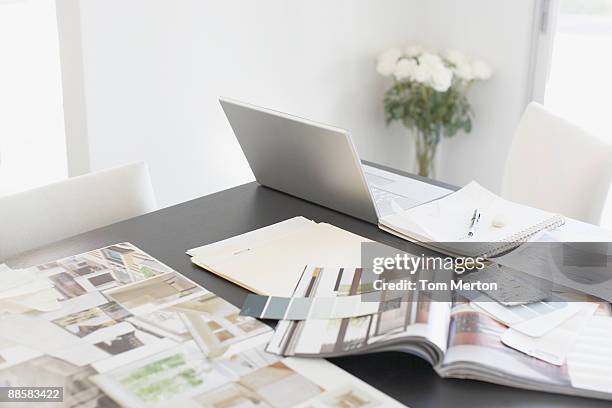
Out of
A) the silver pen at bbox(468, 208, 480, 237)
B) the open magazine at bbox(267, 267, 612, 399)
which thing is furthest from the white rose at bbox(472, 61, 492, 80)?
the open magazine at bbox(267, 267, 612, 399)

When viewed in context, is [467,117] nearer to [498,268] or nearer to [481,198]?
[481,198]

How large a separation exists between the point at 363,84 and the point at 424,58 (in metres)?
0.31

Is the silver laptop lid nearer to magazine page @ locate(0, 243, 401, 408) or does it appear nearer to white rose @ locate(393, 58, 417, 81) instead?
magazine page @ locate(0, 243, 401, 408)

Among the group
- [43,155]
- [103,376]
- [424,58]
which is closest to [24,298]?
[103,376]

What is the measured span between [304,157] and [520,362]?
643 mm

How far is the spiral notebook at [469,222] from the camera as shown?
4.48 ft

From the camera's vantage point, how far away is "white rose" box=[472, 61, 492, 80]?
3.07 meters

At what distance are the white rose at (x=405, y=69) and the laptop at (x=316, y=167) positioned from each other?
1390mm

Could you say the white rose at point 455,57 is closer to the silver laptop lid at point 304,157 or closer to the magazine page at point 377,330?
the silver laptop lid at point 304,157

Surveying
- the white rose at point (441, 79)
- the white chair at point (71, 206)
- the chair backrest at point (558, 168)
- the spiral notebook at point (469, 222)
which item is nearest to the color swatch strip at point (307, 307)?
the spiral notebook at point (469, 222)

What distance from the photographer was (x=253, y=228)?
1.50m

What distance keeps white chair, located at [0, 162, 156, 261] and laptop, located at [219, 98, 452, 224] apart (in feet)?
0.89

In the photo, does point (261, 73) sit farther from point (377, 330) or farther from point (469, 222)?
point (377, 330)

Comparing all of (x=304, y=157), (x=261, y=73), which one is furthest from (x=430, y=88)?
(x=304, y=157)
